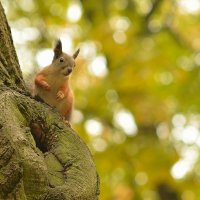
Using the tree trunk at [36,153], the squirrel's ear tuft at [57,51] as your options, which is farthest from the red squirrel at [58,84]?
the tree trunk at [36,153]

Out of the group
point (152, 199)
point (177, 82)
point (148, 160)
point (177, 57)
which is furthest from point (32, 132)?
point (152, 199)

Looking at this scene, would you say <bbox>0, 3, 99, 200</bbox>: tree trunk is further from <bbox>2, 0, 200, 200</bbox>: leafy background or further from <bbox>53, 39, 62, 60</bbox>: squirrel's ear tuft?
<bbox>2, 0, 200, 200</bbox>: leafy background

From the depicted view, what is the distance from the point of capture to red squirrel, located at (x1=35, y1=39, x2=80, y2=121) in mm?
4113

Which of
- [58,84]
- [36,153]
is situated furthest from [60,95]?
[36,153]

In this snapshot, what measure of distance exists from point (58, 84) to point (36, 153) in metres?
1.85

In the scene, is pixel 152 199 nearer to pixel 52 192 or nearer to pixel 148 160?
pixel 148 160

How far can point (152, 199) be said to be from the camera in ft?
40.8

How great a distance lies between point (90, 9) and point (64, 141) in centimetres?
485

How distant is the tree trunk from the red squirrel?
69 centimetres

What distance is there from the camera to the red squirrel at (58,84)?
162 inches

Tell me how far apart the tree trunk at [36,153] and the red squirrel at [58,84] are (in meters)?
0.69

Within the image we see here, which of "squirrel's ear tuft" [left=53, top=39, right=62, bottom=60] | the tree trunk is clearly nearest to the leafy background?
"squirrel's ear tuft" [left=53, top=39, right=62, bottom=60]

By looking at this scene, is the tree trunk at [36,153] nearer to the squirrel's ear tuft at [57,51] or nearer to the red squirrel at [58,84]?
the red squirrel at [58,84]

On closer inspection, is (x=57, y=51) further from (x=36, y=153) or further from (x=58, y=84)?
(x=36, y=153)
